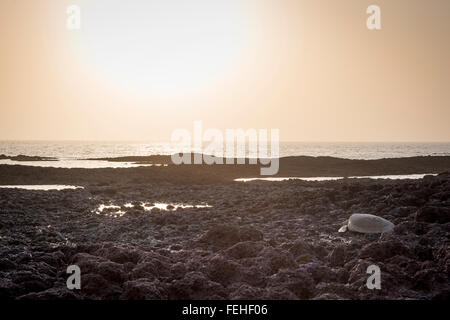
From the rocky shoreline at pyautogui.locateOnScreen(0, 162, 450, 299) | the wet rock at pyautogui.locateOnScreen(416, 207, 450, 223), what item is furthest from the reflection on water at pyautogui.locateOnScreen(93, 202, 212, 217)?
the wet rock at pyautogui.locateOnScreen(416, 207, 450, 223)

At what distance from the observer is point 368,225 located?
1209 centimetres

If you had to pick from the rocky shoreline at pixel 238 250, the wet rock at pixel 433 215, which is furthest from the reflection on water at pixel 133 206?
the wet rock at pixel 433 215

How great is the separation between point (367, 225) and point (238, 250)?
181 inches

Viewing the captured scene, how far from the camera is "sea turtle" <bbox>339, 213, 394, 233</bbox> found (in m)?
12.0

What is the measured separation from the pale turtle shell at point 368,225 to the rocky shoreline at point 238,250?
296 mm

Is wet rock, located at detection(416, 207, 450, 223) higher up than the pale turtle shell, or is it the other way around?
wet rock, located at detection(416, 207, 450, 223)

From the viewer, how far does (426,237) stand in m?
10.4

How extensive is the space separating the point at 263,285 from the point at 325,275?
1.23 m

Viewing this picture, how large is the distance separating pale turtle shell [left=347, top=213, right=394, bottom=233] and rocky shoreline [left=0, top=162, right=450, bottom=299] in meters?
0.30

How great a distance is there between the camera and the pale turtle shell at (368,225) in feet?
39.3

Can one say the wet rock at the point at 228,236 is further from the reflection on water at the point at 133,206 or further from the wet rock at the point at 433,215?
the reflection on water at the point at 133,206

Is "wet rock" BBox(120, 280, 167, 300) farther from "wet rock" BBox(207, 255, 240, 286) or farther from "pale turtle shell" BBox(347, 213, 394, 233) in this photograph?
"pale turtle shell" BBox(347, 213, 394, 233)

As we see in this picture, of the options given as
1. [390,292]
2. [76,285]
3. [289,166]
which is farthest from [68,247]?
[289,166]
